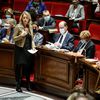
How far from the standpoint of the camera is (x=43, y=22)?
7656 mm

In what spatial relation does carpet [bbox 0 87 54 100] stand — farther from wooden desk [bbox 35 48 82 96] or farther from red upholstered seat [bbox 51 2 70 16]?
red upholstered seat [bbox 51 2 70 16]

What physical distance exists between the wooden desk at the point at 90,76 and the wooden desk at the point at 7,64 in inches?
60.1

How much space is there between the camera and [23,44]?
6172mm

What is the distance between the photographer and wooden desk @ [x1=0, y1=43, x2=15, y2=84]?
663 centimetres

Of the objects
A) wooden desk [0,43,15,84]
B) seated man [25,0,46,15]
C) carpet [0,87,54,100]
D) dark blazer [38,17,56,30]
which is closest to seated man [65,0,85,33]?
dark blazer [38,17,56,30]

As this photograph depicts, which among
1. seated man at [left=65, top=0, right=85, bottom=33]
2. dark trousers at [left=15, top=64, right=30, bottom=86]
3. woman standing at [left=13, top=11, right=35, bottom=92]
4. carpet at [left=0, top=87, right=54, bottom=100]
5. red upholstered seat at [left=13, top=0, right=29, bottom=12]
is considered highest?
red upholstered seat at [left=13, top=0, right=29, bottom=12]

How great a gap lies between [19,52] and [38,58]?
36cm

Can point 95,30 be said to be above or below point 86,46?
above

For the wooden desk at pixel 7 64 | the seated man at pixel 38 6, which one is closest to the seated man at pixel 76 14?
the seated man at pixel 38 6

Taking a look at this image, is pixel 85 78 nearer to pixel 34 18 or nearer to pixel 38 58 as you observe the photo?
pixel 38 58

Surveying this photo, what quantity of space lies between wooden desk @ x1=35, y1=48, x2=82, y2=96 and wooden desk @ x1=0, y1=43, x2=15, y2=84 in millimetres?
494

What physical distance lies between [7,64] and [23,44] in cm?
71

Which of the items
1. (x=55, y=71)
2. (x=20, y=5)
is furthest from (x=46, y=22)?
(x=20, y=5)

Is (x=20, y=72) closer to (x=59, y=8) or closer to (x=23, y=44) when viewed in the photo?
(x=23, y=44)
